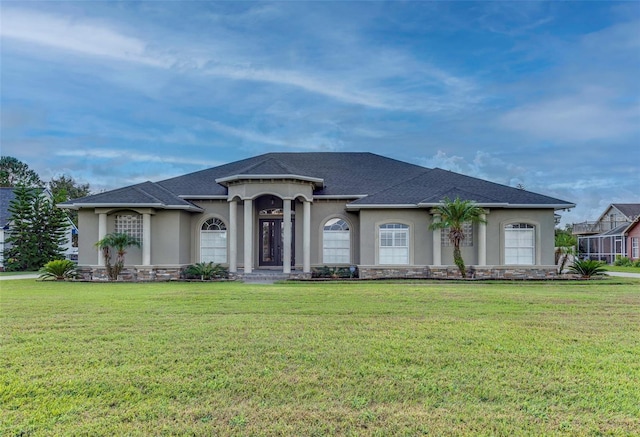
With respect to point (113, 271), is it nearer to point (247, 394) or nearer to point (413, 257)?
point (413, 257)

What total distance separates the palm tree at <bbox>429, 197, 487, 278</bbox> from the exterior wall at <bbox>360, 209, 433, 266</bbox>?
0.73 meters

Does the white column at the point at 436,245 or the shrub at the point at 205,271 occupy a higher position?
the white column at the point at 436,245

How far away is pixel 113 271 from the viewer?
18.2m

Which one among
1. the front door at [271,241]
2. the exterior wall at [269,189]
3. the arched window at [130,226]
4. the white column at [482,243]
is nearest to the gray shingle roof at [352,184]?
the exterior wall at [269,189]

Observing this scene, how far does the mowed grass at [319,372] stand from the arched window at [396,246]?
33.5 feet

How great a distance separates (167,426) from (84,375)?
1788 mm

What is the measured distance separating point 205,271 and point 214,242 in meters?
2.42

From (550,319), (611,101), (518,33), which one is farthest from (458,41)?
(550,319)

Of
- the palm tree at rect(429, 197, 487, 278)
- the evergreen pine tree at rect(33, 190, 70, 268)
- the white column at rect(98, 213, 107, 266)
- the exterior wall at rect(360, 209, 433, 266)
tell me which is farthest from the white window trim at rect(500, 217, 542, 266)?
the evergreen pine tree at rect(33, 190, 70, 268)

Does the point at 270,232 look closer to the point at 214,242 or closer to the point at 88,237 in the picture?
the point at 214,242

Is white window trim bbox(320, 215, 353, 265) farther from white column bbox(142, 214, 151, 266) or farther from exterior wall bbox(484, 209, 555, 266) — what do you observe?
white column bbox(142, 214, 151, 266)

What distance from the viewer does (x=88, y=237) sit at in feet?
63.5

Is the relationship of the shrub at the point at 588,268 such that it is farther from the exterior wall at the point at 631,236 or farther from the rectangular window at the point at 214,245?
the exterior wall at the point at 631,236

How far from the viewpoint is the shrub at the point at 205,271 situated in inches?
722
